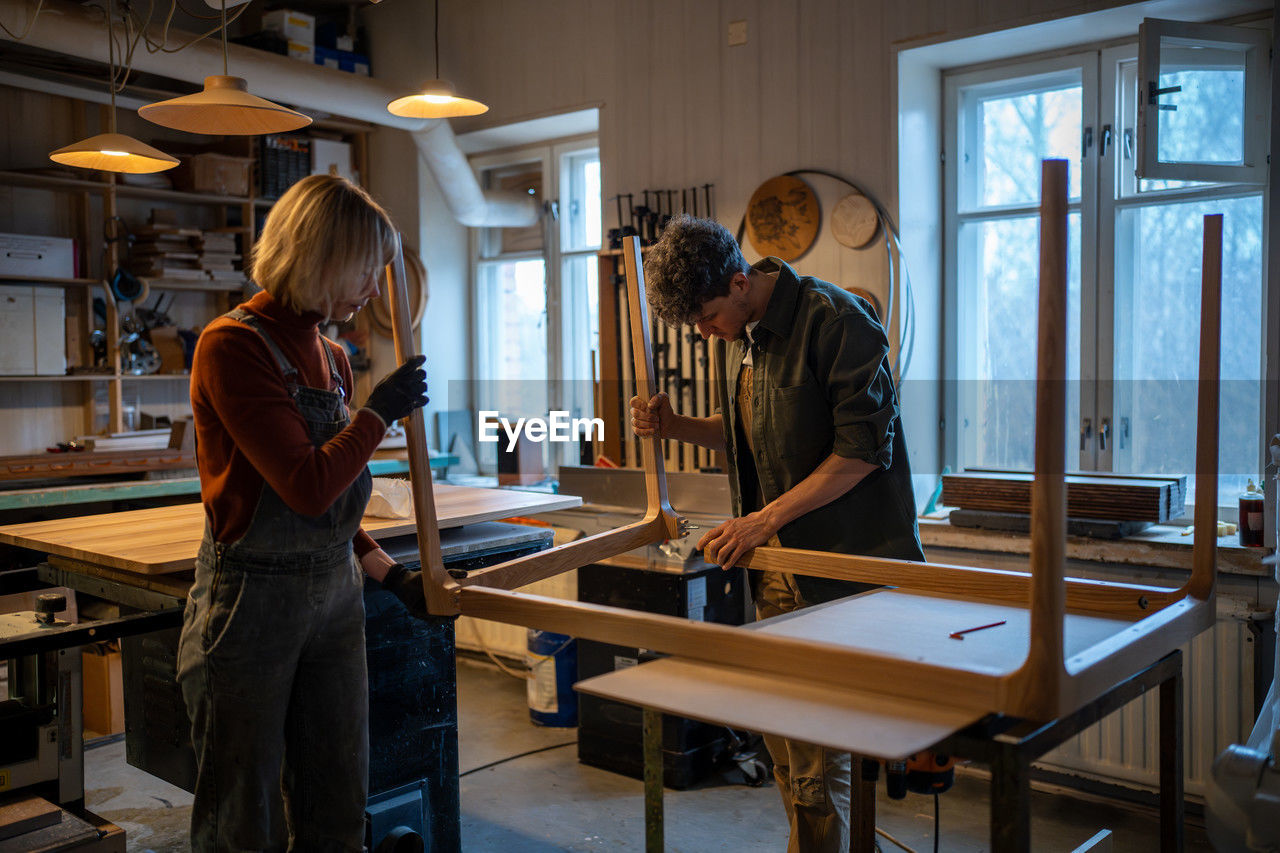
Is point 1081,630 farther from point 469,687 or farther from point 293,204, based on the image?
point 469,687

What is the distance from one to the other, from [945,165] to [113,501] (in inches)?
144

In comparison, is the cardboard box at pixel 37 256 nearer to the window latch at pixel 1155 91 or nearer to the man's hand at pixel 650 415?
the man's hand at pixel 650 415

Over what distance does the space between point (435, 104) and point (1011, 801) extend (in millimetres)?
2979

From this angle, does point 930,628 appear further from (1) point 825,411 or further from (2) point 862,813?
(1) point 825,411

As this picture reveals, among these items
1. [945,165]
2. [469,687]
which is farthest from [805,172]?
[469,687]

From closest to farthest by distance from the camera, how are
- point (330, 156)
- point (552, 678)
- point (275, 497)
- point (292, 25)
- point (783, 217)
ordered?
point (275, 497) < point (783, 217) < point (552, 678) < point (292, 25) < point (330, 156)

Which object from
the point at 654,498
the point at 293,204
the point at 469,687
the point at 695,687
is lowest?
the point at 469,687

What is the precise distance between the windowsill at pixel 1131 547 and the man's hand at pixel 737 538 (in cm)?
142

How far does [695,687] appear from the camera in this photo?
4.85 ft

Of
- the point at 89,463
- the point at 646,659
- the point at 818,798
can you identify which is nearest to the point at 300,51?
the point at 89,463

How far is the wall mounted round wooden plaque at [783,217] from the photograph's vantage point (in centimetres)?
396

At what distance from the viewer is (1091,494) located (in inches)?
125

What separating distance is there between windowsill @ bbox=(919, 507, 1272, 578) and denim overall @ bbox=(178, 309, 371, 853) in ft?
7.16

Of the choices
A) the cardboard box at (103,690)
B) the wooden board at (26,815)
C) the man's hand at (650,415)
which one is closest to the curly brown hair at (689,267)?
the man's hand at (650,415)
